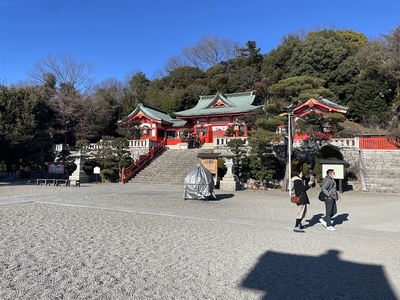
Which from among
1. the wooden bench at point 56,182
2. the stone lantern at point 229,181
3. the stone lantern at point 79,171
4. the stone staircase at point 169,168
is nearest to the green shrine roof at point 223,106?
the stone staircase at point 169,168

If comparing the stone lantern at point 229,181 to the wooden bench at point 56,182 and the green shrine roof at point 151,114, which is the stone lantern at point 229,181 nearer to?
the wooden bench at point 56,182

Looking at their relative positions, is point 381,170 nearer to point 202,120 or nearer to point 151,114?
point 202,120

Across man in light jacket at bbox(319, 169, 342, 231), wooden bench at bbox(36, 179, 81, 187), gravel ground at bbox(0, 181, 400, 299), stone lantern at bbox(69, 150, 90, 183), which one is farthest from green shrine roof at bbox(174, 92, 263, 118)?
gravel ground at bbox(0, 181, 400, 299)

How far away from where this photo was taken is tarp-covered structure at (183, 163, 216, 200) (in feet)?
37.4

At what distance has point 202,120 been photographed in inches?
1204

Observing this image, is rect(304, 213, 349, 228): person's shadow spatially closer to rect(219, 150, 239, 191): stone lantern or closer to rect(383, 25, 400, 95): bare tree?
rect(219, 150, 239, 191): stone lantern

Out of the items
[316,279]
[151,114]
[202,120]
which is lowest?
[316,279]

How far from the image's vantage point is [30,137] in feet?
84.6

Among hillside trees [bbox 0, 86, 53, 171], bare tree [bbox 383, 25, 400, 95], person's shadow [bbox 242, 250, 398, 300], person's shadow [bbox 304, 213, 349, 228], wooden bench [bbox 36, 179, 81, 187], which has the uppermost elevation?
bare tree [bbox 383, 25, 400, 95]

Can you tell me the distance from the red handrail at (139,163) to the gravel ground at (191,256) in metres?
11.5

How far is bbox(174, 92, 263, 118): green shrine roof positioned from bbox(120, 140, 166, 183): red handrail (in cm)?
651

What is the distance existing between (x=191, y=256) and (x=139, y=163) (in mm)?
17675

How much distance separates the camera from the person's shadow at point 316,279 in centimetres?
332

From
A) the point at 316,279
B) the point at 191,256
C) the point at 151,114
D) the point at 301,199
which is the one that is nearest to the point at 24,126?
the point at 151,114
